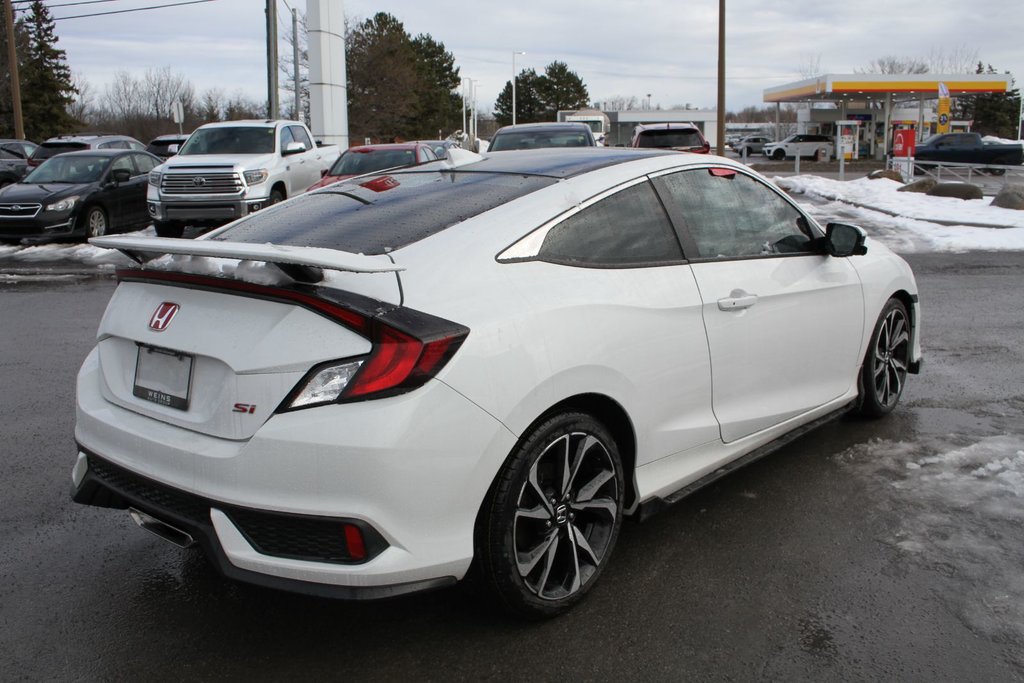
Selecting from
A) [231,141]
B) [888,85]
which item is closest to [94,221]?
[231,141]

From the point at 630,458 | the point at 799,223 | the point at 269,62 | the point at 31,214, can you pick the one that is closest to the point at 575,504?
the point at 630,458

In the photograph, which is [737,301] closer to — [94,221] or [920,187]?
[94,221]

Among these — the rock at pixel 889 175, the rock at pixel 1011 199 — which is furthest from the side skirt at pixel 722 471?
the rock at pixel 889 175

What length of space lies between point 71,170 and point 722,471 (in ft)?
53.3

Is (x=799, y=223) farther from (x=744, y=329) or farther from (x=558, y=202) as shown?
(x=558, y=202)

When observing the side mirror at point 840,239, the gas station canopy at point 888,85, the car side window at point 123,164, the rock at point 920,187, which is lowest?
the side mirror at point 840,239

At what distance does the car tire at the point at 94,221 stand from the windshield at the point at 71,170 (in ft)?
2.30

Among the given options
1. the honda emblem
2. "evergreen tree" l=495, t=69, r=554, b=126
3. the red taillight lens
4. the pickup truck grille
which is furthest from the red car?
"evergreen tree" l=495, t=69, r=554, b=126

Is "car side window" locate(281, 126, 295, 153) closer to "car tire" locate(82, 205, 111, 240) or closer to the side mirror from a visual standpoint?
"car tire" locate(82, 205, 111, 240)

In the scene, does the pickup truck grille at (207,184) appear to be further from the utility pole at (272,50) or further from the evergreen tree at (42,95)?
the evergreen tree at (42,95)

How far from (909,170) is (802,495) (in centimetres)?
2695

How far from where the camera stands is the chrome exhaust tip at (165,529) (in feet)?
9.73

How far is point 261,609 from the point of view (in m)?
3.37

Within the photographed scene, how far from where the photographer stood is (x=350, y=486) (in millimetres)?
2652
